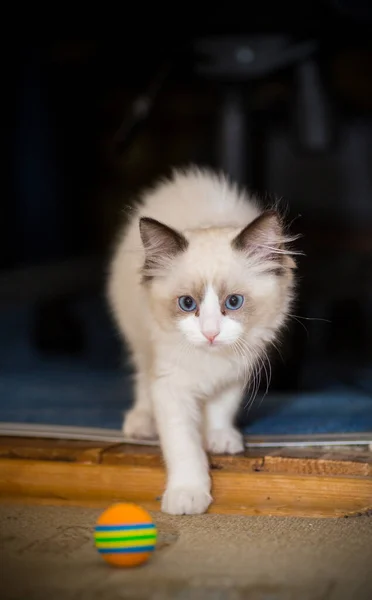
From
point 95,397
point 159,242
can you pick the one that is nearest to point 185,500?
point 159,242

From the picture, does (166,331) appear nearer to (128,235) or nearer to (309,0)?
(128,235)

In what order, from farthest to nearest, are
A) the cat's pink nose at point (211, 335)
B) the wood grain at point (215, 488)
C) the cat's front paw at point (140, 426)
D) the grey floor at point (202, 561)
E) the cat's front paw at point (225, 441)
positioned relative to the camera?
the cat's front paw at point (140, 426) < the cat's front paw at point (225, 441) < the wood grain at point (215, 488) < the cat's pink nose at point (211, 335) < the grey floor at point (202, 561)

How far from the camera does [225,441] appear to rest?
189 cm

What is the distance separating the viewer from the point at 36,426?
80.2 inches

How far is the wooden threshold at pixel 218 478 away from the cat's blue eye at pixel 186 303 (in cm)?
37

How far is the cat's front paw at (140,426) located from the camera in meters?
1.98

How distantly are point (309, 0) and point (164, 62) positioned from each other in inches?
20.9

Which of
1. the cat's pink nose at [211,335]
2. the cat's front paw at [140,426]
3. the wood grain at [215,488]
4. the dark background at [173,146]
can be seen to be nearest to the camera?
the cat's pink nose at [211,335]

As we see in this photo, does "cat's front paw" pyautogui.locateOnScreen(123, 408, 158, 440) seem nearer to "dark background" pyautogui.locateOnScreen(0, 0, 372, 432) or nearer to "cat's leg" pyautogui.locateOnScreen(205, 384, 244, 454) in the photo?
"cat's leg" pyautogui.locateOnScreen(205, 384, 244, 454)

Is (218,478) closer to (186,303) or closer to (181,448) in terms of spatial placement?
(181,448)

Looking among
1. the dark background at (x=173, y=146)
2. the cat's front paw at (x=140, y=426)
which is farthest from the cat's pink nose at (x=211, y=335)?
the dark background at (x=173, y=146)

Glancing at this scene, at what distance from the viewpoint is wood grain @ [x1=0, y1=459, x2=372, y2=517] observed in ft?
5.70

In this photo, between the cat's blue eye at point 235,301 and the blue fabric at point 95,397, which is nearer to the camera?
the cat's blue eye at point 235,301

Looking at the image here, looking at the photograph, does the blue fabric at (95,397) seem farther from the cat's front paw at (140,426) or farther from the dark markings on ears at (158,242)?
the dark markings on ears at (158,242)
